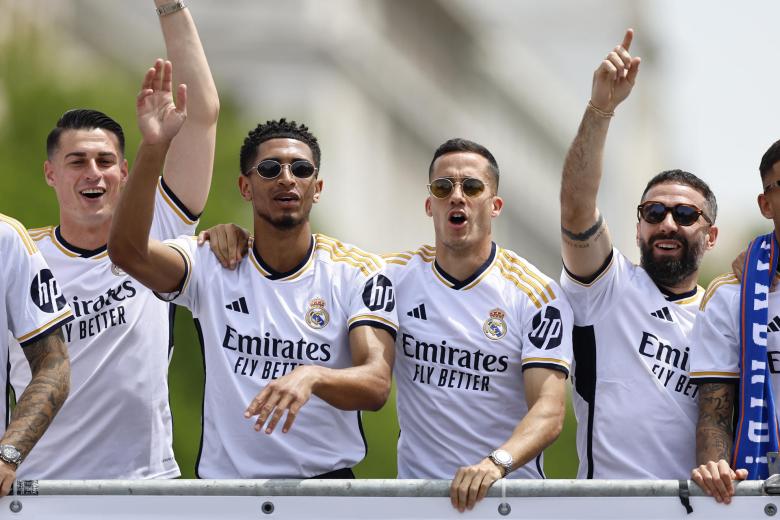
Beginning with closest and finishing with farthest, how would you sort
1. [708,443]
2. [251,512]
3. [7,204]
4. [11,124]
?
[251,512] < [708,443] < [7,204] < [11,124]

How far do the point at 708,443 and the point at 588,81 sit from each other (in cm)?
5269

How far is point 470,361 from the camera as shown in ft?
28.0

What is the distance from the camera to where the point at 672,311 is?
870 cm

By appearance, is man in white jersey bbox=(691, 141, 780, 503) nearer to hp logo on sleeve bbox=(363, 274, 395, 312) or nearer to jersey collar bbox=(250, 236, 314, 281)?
hp logo on sleeve bbox=(363, 274, 395, 312)

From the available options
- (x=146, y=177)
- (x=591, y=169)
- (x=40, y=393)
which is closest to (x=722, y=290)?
(x=591, y=169)

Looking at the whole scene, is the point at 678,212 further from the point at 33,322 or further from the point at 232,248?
the point at 33,322

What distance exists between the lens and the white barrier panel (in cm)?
735

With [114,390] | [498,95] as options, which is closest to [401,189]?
[498,95]

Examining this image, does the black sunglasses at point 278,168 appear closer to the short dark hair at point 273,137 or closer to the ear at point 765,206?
the short dark hair at point 273,137

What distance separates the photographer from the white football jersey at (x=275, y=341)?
8359mm

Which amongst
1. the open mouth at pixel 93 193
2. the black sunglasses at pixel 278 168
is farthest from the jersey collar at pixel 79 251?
the black sunglasses at pixel 278 168

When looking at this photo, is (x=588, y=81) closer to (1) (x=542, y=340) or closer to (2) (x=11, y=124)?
(2) (x=11, y=124)

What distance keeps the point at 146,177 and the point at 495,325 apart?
6.17 feet

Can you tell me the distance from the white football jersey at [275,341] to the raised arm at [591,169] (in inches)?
36.4
